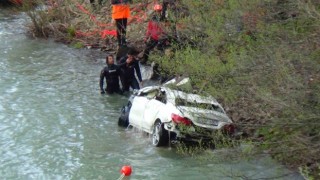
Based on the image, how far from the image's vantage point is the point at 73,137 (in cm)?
1761

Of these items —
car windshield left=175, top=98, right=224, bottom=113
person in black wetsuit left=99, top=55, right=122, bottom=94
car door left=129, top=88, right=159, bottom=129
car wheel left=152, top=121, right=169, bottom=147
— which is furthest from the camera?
person in black wetsuit left=99, top=55, right=122, bottom=94

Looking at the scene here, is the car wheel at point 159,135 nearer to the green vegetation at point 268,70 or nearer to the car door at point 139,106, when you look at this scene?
the car door at point 139,106

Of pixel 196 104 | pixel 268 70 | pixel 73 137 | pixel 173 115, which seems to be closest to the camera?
pixel 268 70

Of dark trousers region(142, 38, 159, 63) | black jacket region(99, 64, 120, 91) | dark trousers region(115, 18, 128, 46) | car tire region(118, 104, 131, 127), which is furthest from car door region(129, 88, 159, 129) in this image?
dark trousers region(115, 18, 128, 46)

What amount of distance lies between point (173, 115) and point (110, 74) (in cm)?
686

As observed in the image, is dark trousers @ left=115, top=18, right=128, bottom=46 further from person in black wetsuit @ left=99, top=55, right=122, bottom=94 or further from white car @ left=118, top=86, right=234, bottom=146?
white car @ left=118, top=86, right=234, bottom=146

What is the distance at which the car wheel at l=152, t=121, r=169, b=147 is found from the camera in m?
15.7

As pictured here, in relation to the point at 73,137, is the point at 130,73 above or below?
above

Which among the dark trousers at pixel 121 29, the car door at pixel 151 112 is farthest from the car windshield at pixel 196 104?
the dark trousers at pixel 121 29

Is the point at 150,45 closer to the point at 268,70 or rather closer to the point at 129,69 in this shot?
the point at 129,69

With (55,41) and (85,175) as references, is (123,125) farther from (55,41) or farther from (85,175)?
(55,41)

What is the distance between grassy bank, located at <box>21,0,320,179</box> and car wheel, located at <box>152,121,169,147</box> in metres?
1.86

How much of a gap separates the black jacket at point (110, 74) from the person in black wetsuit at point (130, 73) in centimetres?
18

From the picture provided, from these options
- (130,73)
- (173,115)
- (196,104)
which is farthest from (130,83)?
(196,104)
